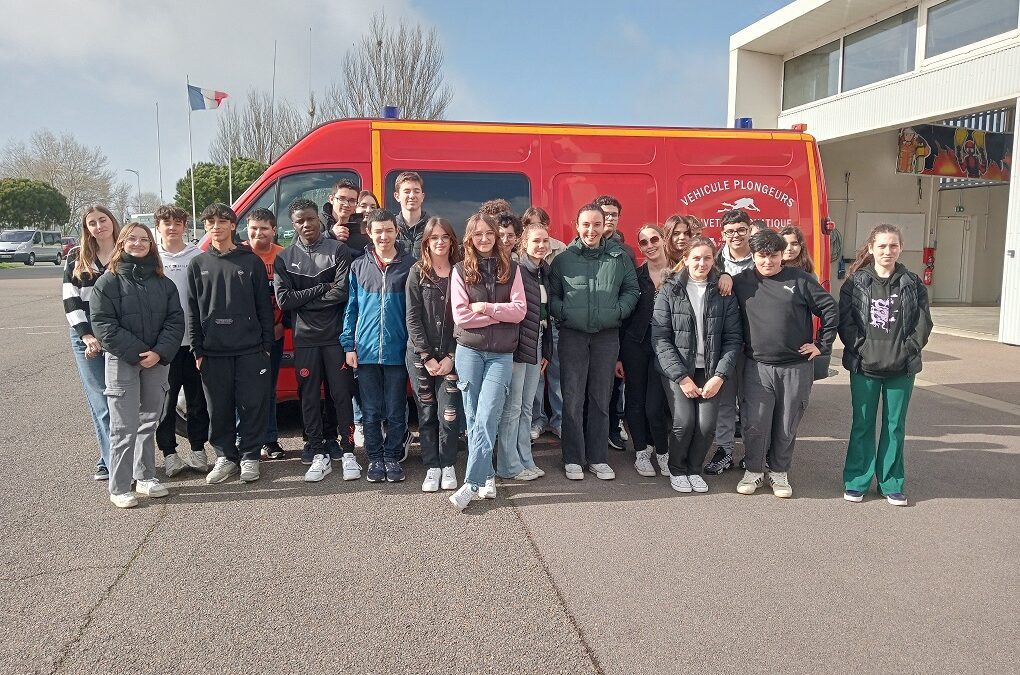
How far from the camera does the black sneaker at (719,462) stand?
16.3ft

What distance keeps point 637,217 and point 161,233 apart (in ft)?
12.4

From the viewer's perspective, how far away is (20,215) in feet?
156

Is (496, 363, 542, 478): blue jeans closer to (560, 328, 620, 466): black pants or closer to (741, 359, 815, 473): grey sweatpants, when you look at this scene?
(560, 328, 620, 466): black pants

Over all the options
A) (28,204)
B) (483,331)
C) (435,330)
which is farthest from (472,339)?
(28,204)

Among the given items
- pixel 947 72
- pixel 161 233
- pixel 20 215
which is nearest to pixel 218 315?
pixel 161 233

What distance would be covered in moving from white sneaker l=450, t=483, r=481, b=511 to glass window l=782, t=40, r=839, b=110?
14.3 meters

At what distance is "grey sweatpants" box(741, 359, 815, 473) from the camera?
4477 millimetres

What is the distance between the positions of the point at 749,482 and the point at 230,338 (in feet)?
11.5

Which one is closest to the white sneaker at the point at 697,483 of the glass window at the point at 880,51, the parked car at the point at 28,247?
the glass window at the point at 880,51

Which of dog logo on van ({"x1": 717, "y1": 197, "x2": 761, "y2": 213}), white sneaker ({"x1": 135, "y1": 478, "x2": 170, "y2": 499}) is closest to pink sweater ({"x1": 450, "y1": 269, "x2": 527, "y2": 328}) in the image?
white sneaker ({"x1": 135, "y1": 478, "x2": 170, "y2": 499})

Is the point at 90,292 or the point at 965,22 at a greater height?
the point at 965,22

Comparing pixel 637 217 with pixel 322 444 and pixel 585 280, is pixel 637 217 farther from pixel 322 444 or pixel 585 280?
pixel 322 444

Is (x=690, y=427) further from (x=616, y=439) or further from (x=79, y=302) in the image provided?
(x=79, y=302)

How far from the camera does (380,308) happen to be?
180 inches
